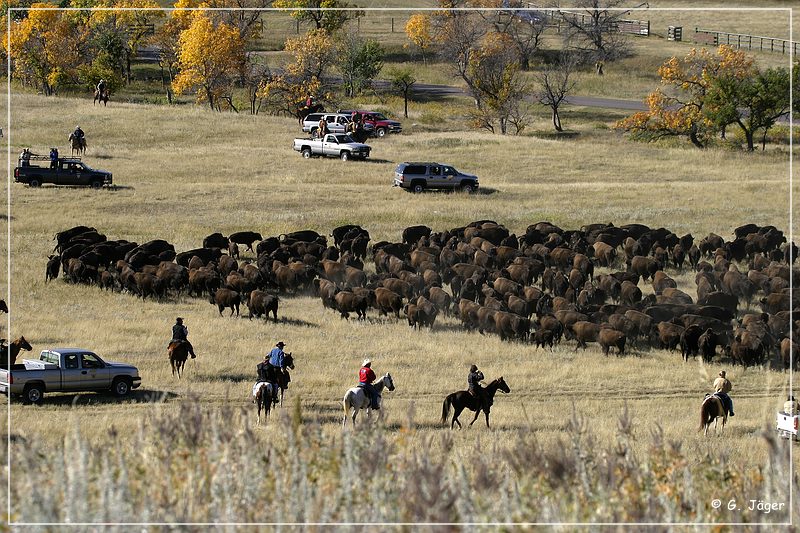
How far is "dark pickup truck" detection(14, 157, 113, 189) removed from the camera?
49406 mm

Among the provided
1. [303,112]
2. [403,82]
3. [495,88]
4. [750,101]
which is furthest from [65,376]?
[403,82]

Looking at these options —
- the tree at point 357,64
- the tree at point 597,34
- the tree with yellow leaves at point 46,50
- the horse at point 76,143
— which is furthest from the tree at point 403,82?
the horse at point 76,143

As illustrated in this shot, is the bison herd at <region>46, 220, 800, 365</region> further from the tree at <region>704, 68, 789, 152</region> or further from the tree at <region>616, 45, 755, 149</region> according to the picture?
the tree at <region>616, 45, 755, 149</region>

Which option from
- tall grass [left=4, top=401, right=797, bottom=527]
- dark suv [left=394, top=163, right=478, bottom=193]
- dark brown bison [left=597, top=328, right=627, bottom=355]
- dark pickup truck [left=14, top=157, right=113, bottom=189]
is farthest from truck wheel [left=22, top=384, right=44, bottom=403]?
dark suv [left=394, top=163, right=478, bottom=193]

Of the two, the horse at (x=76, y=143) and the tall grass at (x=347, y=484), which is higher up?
the horse at (x=76, y=143)

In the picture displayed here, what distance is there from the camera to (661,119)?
6975 centimetres

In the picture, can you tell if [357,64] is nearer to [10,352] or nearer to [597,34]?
[597,34]

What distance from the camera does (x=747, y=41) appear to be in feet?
337

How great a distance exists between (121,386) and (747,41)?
90821 millimetres

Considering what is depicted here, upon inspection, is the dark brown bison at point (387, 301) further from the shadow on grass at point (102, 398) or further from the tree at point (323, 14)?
the tree at point (323, 14)

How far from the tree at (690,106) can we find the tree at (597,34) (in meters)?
21.4

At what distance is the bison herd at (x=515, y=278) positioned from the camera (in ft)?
96.5

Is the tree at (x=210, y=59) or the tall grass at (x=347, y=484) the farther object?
the tree at (x=210, y=59)

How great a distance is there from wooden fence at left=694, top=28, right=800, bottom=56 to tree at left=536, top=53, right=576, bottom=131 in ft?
60.5
